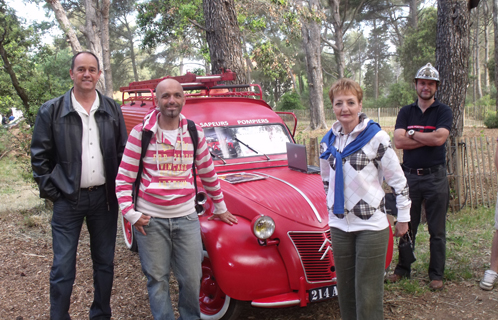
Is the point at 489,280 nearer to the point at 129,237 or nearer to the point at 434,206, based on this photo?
the point at 434,206

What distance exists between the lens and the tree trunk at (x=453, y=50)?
7.08 m

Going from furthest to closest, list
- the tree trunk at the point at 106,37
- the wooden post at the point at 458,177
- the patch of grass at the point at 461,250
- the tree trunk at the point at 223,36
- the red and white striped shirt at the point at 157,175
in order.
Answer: the tree trunk at the point at 106,37 < the tree trunk at the point at 223,36 < the wooden post at the point at 458,177 < the patch of grass at the point at 461,250 < the red and white striped shirt at the point at 157,175

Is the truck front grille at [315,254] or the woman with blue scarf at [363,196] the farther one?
the truck front grille at [315,254]

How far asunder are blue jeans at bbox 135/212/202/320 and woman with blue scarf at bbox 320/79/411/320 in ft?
3.83

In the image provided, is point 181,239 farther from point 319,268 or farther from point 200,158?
point 319,268

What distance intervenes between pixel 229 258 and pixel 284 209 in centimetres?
70

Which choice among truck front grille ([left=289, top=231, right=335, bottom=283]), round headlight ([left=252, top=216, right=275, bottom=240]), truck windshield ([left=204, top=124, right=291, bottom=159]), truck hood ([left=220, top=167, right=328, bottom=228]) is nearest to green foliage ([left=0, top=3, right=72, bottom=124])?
truck windshield ([left=204, top=124, right=291, bottom=159])

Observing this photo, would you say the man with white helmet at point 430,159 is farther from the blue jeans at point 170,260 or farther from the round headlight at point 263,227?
the blue jeans at point 170,260

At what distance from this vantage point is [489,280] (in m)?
4.67

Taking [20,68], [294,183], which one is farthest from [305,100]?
[294,183]

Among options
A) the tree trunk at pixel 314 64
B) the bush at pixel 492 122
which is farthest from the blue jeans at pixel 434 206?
the tree trunk at pixel 314 64

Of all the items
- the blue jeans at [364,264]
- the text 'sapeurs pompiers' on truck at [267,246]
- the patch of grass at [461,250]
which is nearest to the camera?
the blue jeans at [364,264]

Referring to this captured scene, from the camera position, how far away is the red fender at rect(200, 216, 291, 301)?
3.59 metres

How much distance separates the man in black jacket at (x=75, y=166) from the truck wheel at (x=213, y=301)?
2.97ft
